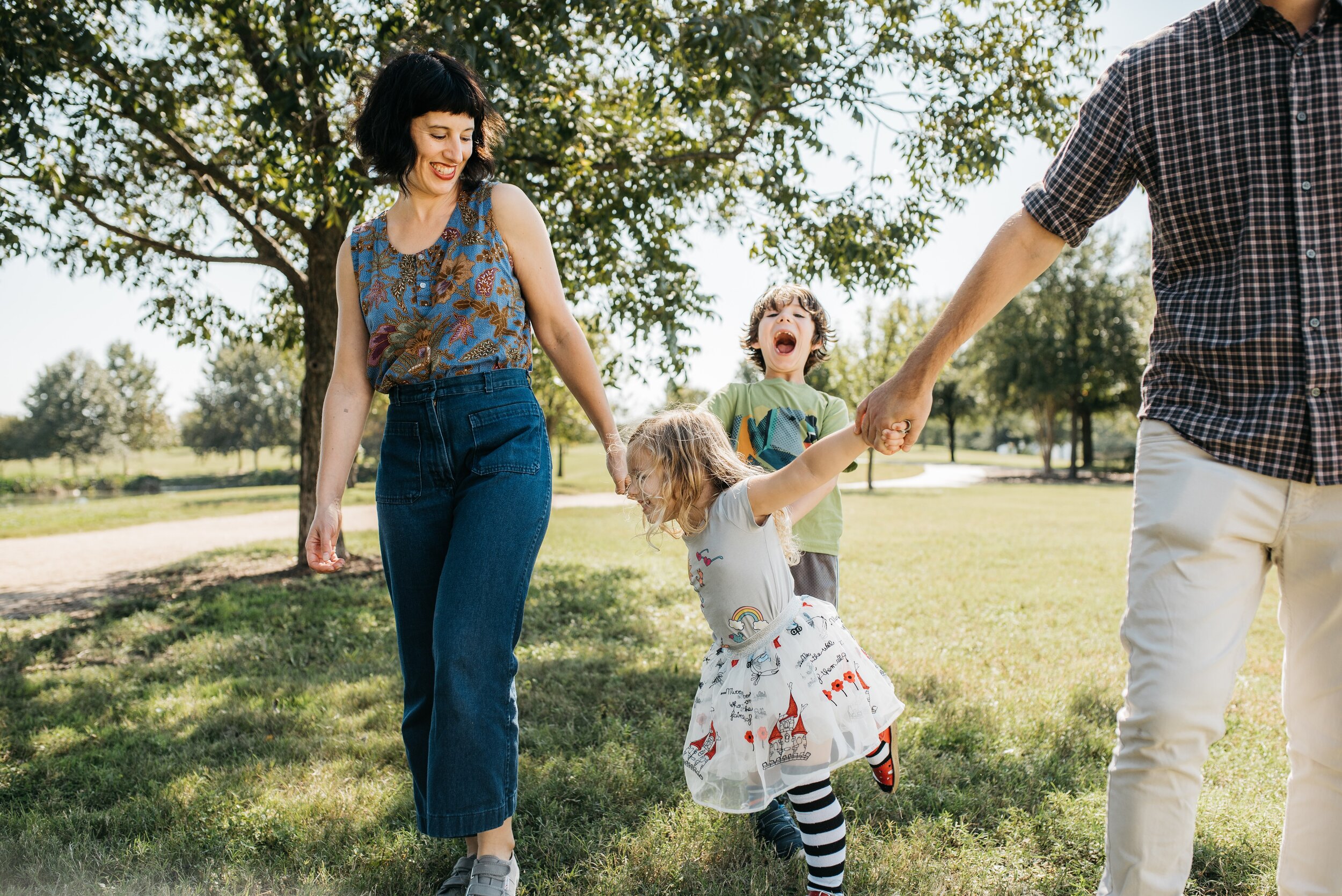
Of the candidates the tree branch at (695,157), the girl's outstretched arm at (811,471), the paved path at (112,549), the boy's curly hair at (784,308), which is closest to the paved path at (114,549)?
the paved path at (112,549)

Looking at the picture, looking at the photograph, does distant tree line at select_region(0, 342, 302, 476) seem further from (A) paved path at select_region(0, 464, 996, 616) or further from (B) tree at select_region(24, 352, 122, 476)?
(A) paved path at select_region(0, 464, 996, 616)

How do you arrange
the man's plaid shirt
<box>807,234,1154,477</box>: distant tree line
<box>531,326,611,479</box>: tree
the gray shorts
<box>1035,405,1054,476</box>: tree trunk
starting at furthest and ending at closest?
<box>1035,405,1054,476</box>: tree trunk < <box>807,234,1154,477</box>: distant tree line < <box>531,326,611,479</box>: tree < the gray shorts < the man's plaid shirt

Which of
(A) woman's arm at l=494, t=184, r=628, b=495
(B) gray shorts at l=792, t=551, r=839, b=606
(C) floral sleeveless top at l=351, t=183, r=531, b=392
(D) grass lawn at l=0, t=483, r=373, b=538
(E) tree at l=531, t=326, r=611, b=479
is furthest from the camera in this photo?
(D) grass lawn at l=0, t=483, r=373, b=538

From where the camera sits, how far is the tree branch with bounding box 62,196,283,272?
354 inches

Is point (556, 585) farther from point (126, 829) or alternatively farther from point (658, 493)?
point (658, 493)

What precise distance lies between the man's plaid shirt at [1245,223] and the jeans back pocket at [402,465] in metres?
1.90

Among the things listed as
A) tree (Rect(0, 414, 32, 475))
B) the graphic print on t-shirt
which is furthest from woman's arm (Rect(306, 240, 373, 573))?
tree (Rect(0, 414, 32, 475))

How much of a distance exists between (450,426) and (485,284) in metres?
0.43

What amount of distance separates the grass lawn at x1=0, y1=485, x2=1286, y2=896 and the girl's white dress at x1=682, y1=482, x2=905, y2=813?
0.39m

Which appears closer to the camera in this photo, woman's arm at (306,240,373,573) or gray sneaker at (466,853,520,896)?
gray sneaker at (466,853,520,896)

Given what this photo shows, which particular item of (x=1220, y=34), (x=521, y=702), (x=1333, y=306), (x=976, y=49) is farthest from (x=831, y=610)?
(x=976, y=49)

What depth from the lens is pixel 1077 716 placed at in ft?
13.9

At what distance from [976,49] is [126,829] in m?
8.22

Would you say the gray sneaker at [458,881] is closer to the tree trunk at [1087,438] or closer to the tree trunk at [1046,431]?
the tree trunk at [1046,431]
